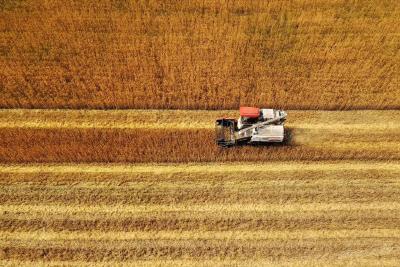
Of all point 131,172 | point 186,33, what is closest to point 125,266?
point 131,172

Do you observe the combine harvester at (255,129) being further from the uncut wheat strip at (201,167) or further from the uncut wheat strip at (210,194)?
the uncut wheat strip at (210,194)

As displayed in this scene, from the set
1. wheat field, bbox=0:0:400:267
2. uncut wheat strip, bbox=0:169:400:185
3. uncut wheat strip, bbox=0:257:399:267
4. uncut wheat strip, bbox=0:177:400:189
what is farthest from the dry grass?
uncut wheat strip, bbox=0:257:399:267

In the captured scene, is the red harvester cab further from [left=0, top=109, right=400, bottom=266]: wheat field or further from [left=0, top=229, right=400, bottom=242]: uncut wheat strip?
[left=0, top=229, right=400, bottom=242]: uncut wheat strip

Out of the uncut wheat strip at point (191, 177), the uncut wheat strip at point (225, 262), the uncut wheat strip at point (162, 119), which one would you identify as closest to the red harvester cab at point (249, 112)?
the uncut wheat strip at point (162, 119)

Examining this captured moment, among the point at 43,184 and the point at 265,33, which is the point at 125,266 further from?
the point at 265,33

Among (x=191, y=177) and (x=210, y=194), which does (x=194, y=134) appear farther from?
(x=210, y=194)
